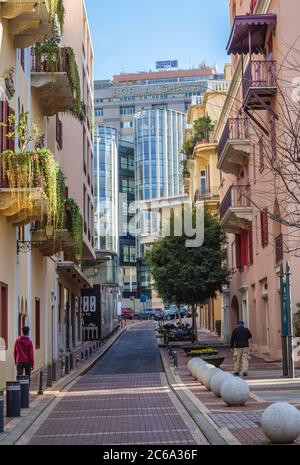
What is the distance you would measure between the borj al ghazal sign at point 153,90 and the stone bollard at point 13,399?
144714mm

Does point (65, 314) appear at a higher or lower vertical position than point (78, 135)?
lower

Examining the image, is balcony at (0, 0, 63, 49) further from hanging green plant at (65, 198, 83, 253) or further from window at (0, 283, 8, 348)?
window at (0, 283, 8, 348)

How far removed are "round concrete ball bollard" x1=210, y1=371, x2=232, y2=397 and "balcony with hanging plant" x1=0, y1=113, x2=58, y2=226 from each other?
616cm

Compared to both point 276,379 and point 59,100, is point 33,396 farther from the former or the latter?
point 59,100

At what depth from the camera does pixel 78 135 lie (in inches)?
1578

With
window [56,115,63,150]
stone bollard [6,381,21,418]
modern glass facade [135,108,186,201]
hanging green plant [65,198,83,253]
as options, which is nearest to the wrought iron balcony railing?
window [56,115,63,150]

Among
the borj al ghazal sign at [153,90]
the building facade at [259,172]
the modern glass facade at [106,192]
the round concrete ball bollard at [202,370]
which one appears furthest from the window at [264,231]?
the borj al ghazal sign at [153,90]

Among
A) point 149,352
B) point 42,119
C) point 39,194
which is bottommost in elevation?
point 149,352

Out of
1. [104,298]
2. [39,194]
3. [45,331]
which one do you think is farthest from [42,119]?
[104,298]

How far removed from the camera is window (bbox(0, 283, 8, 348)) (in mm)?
20188

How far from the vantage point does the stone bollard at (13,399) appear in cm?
1443

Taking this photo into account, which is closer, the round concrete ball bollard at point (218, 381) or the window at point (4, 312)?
the round concrete ball bollard at point (218, 381)

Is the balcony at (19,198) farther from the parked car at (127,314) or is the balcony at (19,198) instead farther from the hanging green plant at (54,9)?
the parked car at (127,314)
